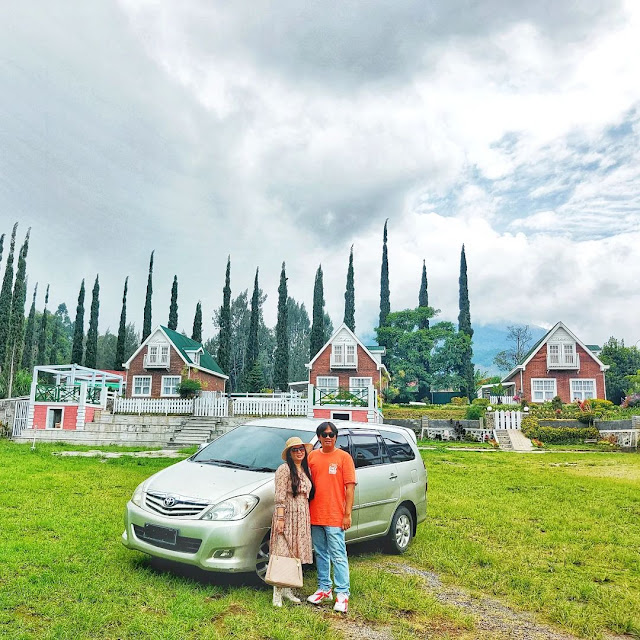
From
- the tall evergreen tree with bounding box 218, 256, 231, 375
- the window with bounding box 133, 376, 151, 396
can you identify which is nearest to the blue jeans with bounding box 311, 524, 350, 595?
the window with bounding box 133, 376, 151, 396

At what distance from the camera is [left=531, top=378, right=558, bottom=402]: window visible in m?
39.8

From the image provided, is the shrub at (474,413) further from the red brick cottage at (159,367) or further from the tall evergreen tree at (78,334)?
the tall evergreen tree at (78,334)

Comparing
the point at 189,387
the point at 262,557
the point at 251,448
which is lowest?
the point at 262,557

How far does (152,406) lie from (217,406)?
12.8 feet

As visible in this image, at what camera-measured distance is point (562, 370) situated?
39.7 m

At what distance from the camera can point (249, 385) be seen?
5238cm

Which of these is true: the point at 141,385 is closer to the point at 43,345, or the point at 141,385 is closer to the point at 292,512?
the point at 43,345

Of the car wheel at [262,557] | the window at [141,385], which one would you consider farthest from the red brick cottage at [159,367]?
the car wheel at [262,557]

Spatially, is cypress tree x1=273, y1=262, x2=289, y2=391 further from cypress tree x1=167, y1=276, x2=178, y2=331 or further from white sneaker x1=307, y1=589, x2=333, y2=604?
white sneaker x1=307, y1=589, x2=333, y2=604

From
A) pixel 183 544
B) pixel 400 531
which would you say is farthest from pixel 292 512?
pixel 400 531

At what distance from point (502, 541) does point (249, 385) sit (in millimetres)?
44922

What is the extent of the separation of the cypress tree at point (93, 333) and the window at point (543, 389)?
4374 cm

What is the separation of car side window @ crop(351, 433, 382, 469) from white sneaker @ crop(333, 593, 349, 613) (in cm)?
198

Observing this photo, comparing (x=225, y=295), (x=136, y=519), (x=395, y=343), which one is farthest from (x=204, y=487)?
(x=225, y=295)
